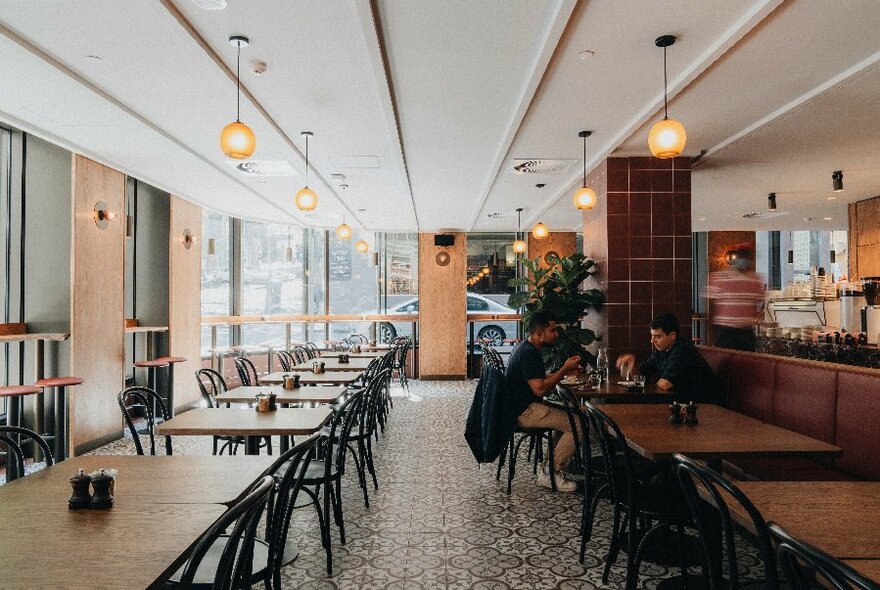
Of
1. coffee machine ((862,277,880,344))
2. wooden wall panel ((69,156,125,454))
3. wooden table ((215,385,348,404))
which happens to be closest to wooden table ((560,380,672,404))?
wooden table ((215,385,348,404))

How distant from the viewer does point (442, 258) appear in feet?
38.9

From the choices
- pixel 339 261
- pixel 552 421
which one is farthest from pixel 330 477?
pixel 339 261

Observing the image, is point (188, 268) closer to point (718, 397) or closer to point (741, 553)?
point (718, 397)

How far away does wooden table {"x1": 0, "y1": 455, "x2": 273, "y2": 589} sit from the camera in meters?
1.44

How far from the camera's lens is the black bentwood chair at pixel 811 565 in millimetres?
1095

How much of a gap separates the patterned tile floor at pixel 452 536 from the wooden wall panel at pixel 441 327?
20.1 feet

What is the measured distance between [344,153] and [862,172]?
21.1ft

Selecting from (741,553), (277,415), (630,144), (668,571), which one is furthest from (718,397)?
→ (277,415)

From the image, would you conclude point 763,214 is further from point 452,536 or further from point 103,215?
point 103,215

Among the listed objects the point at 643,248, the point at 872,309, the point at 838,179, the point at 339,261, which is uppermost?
the point at 838,179

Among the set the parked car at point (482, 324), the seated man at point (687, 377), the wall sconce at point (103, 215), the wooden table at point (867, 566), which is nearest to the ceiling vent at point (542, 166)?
the seated man at point (687, 377)

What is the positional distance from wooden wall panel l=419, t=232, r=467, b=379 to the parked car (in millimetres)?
635

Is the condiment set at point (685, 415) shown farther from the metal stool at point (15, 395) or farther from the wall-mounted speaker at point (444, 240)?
the wall-mounted speaker at point (444, 240)

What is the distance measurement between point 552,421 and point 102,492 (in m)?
3.14
